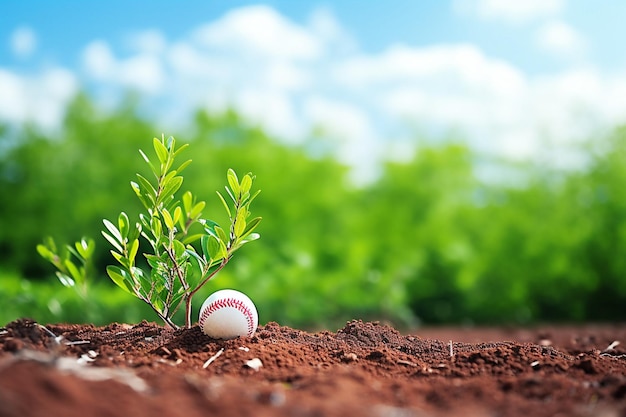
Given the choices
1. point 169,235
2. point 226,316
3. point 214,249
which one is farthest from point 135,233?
point 226,316

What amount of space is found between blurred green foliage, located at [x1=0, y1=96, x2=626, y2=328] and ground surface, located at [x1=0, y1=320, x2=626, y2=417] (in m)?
4.90

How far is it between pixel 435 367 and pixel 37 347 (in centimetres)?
223

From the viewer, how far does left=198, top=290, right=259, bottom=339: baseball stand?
3.89m

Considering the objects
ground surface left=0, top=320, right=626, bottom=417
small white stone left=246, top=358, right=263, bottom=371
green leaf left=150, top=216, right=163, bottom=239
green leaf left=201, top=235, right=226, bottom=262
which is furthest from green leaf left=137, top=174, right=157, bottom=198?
small white stone left=246, top=358, right=263, bottom=371

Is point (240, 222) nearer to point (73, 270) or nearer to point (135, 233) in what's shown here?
point (135, 233)

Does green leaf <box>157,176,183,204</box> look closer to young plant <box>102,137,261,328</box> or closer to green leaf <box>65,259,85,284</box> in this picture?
young plant <box>102,137,261,328</box>

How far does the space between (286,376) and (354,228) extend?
14.7 m

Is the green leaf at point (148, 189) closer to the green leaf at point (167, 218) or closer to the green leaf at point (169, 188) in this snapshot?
the green leaf at point (169, 188)

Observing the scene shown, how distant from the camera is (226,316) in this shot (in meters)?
3.90

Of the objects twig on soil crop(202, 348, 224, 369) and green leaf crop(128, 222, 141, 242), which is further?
green leaf crop(128, 222, 141, 242)

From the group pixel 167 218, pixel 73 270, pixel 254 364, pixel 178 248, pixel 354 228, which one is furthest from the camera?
pixel 354 228

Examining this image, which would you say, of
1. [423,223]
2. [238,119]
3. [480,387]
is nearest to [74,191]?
[238,119]

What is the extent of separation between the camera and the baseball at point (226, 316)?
3.89 m

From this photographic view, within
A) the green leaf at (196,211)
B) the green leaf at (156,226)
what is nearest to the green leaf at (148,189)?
the green leaf at (156,226)
